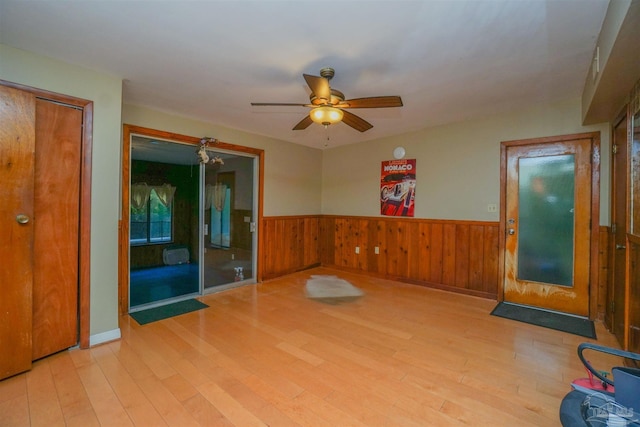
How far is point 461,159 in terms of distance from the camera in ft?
13.7

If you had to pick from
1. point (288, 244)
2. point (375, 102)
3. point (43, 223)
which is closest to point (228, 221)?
point (288, 244)

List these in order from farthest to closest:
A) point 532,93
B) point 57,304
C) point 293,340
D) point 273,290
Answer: point 273,290
point 532,93
point 293,340
point 57,304

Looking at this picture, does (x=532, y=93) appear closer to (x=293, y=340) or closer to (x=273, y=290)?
(x=293, y=340)

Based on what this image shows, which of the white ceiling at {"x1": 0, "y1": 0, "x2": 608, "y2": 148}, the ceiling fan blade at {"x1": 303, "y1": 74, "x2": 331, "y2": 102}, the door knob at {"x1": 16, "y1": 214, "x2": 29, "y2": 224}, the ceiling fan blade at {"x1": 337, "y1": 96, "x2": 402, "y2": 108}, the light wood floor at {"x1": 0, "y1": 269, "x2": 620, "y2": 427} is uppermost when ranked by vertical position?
the white ceiling at {"x1": 0, "y1": 0, "x2": 608, "y2": 148}

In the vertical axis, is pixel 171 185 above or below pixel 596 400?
above

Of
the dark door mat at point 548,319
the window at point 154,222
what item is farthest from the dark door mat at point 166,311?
the dark door mat at point 548,319

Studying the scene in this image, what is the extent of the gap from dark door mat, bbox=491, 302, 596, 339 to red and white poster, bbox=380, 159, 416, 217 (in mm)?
1843

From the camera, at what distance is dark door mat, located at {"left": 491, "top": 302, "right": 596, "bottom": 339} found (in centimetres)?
295

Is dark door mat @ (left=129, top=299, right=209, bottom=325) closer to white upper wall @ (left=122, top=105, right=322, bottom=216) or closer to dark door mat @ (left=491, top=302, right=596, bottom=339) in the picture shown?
white upper wall @ (left=122, top=105, right=322, bottom=216)

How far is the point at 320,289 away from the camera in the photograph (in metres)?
4.36

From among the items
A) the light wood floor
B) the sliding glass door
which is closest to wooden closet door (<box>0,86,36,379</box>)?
the light wood floor

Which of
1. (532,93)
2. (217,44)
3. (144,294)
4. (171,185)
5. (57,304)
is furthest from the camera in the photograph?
(171,185)

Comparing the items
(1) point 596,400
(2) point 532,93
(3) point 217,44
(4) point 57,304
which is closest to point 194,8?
(3) point 217,44

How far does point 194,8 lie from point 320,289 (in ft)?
12.0
